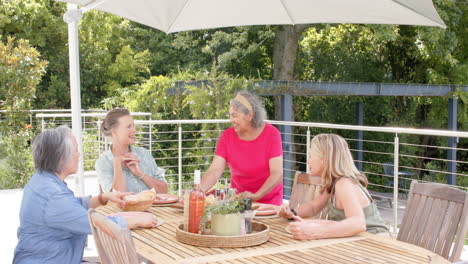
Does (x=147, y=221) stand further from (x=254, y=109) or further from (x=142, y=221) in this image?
(x=254, y=109)

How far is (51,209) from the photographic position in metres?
2.13

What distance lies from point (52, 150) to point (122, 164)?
1.02 m

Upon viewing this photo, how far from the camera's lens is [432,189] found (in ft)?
8.21

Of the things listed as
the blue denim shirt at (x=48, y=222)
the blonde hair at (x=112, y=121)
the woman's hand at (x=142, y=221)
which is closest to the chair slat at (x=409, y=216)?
the woman's hand at (x=142, y=221)

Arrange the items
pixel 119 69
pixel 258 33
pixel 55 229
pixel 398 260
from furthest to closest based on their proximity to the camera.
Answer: pixel 119 69, pixel 258 33, pixel 55 229, pixel 398 260

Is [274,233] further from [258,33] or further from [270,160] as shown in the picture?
[258,33]

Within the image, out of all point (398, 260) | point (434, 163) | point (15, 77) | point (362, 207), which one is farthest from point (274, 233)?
point (434, 163)

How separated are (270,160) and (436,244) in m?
1.25

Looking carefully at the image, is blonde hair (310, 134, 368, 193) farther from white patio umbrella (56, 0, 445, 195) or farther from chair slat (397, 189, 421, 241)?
white patio umbrella (56, 0, 445, 195)

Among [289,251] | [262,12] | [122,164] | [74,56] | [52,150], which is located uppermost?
[262,12]

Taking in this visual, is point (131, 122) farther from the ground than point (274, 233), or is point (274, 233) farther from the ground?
point (131, 122)

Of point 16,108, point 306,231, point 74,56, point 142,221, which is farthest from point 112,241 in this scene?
point 16,108

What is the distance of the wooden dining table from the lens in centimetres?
199

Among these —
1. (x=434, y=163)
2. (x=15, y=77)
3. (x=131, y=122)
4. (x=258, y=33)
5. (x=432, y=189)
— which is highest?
(x=258, y=33)
